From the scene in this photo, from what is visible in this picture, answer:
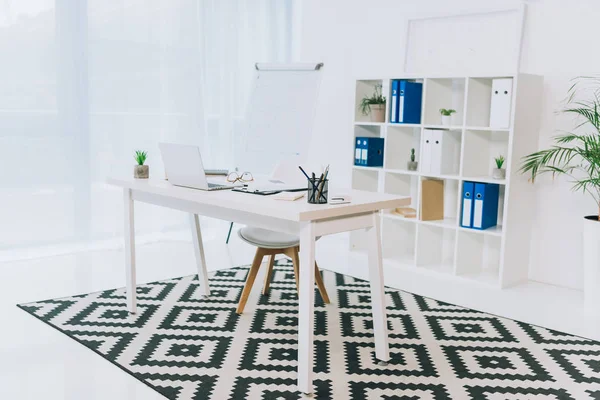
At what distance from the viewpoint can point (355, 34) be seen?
5.12 metres

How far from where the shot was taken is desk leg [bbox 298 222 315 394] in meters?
2.39

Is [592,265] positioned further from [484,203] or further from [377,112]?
[377,112]

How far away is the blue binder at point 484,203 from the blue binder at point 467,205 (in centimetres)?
3

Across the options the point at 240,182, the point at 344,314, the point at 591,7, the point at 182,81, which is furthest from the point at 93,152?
the point at 591,7

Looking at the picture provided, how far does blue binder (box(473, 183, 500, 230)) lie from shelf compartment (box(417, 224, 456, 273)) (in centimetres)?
37

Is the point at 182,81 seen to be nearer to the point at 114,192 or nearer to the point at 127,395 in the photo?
the point at 114,192

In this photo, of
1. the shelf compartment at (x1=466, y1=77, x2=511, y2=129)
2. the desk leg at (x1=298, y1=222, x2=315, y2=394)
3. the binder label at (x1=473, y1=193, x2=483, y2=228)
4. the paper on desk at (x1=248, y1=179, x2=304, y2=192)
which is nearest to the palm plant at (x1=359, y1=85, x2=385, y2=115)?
the shelf compartment at (x1=466, y1=77, x2=511, y2=129)

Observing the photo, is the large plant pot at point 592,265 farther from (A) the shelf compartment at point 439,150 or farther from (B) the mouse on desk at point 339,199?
(B) the mouse on desk at point 339,199

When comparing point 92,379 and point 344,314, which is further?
point 344,314

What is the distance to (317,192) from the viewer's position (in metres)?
2.54

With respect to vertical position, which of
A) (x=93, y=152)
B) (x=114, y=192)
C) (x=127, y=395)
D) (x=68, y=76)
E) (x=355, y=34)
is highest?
(x=355, y=34)

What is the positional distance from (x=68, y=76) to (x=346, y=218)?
9.97 feet

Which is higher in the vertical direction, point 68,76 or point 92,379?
point 68,76

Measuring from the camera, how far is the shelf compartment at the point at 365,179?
188 inches
